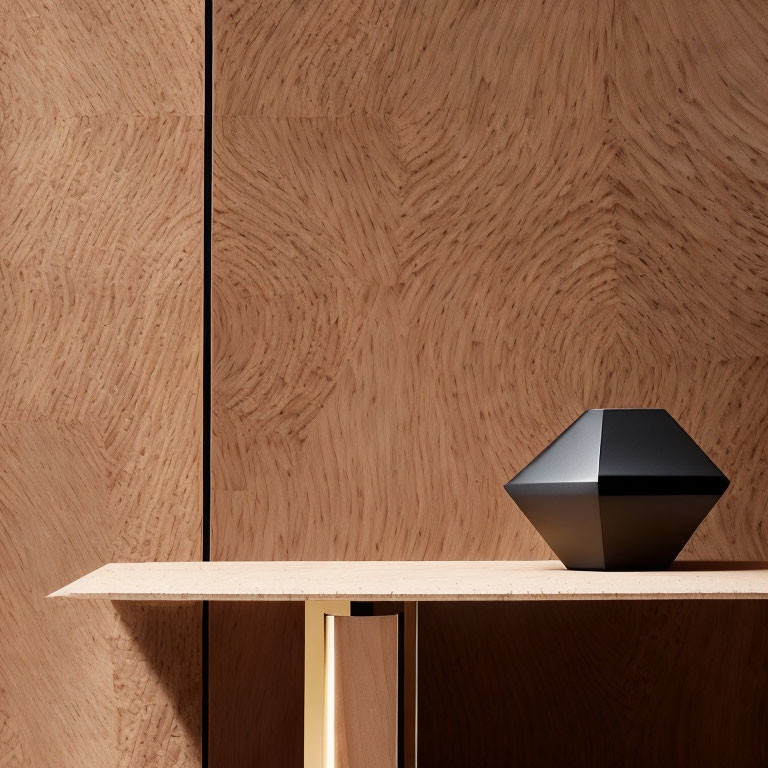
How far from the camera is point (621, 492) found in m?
0.61

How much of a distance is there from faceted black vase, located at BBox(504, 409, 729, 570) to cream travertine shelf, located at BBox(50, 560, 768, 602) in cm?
2

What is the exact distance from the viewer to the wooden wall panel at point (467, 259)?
29.7 inches

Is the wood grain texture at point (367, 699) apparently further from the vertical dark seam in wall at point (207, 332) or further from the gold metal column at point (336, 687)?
the vertical dark seam in wall at point (207, 332)

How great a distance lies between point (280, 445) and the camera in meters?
0.76

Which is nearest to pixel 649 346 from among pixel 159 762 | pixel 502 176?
pixel 502 176

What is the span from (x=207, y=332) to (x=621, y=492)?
386mm

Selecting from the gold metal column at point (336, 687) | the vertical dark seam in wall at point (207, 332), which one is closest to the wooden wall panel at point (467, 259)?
the vertical dark seam in wall at point (207, 332)

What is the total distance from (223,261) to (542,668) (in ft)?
1.51

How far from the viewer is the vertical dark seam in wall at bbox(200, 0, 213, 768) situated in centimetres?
74

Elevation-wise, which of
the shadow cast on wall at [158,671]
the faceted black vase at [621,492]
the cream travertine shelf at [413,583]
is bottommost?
the shadow cast on wall at [158,671]

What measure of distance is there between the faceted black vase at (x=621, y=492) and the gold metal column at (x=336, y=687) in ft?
0.45

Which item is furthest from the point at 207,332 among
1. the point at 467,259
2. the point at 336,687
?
the point at 336,687

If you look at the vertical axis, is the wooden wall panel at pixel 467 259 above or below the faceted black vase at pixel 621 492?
above

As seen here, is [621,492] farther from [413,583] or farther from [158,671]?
[158,671]
